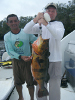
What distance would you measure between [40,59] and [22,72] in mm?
802

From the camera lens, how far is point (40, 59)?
1.72m

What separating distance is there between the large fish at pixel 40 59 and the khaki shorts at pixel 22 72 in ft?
1.62

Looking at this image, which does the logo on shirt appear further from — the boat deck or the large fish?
the boat deck

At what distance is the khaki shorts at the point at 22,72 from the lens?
7.47 feet

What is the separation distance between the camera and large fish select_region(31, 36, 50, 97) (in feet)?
5.38

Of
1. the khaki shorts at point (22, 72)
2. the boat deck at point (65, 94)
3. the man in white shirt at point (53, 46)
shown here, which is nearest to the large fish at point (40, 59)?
the man in white shirt at point (53, 46)

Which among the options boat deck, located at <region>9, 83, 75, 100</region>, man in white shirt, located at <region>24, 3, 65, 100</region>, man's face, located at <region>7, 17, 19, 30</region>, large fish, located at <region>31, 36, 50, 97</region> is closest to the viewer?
large fish, located at <region>31, 36, 50, 97</region>

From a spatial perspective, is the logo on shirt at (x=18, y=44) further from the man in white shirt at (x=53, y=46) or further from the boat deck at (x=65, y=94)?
the boat deck at (x=65, y=94)

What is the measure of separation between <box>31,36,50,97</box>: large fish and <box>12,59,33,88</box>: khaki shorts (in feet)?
1.62

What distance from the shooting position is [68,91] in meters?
3.29

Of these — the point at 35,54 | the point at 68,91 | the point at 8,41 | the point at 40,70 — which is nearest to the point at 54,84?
the point at 40,70

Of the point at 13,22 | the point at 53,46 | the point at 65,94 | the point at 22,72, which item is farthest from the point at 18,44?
the point at 65,94

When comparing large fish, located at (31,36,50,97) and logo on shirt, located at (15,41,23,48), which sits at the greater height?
logo on shirt, located at (15,41,23,48)

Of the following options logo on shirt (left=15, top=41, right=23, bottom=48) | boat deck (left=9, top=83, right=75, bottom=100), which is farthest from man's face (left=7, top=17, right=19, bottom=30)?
Result: boat deck (left=9, top=83, right=75, bottom=100)
